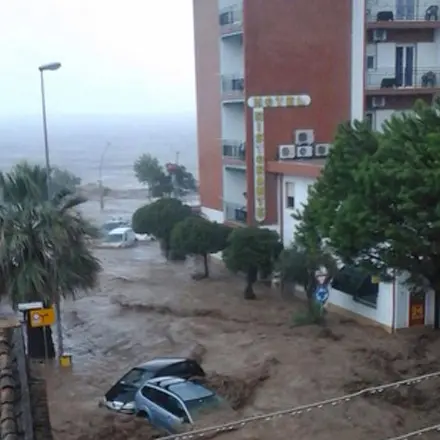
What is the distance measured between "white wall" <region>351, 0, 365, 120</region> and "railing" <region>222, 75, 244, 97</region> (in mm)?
4745

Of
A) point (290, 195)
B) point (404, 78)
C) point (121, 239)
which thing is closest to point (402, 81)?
point (404, 78)

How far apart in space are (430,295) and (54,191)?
11190 mm

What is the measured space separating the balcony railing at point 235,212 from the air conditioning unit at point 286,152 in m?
2.95

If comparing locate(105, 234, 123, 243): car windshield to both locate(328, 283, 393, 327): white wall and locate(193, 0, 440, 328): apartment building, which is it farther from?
locate(328, 283, 393, 327): white wall

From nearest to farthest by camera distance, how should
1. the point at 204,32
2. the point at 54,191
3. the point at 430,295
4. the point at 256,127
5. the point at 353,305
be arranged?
1. the point at 54,191
2. the point at 430,295
3. the point at 353,305
4. the point at 256,127
5. the point at 204,32

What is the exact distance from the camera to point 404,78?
1351 inches

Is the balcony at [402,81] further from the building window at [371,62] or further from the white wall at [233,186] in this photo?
the white wall at [233,186]

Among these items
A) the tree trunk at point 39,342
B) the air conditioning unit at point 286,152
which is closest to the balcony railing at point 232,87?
the air conditioning unit at point 286,152

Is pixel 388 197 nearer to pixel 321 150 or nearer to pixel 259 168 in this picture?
pixel 259 168

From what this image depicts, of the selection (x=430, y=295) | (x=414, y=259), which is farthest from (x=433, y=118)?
(x=430, y=295)

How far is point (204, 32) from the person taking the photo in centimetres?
3653

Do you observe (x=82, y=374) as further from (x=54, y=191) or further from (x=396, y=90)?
(x=396, y=90)

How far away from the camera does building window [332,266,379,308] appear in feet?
80.6

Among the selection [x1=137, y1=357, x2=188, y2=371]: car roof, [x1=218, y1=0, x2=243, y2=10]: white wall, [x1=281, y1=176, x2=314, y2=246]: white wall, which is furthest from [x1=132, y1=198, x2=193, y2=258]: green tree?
[x1=137, y1=357, x2=188, y2=371]: car roof
